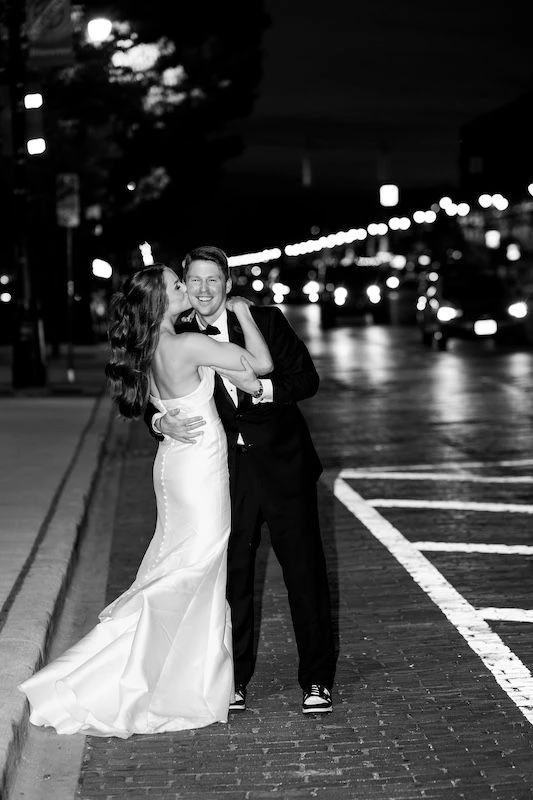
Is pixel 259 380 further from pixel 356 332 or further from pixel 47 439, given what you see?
pixel 356 332

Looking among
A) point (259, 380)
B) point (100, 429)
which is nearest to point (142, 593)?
point (259, 380)

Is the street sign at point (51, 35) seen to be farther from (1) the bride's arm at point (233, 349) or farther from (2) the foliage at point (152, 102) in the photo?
(1) the bride's arm at point (233, 349)

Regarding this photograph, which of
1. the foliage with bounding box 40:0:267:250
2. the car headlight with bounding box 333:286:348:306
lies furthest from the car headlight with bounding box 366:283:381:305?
the foliage with bounding box 40:0:267:250

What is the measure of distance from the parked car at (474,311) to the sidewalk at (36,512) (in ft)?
47.5

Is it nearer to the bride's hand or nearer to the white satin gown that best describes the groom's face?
the bride's hand

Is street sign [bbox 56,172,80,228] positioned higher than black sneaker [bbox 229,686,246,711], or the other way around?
street sign [bbox 56,172,80,228]

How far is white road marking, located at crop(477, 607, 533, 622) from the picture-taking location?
774cm

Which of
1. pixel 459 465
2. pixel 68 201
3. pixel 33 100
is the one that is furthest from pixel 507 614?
pixel 68 201

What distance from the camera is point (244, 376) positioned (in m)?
5.75

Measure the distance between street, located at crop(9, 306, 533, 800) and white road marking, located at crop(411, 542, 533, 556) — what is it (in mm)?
21

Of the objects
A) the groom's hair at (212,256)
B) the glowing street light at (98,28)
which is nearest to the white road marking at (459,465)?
the groom's hair at (212,256)

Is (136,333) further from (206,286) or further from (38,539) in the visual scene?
(38,539)

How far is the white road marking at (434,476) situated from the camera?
13.1 metres

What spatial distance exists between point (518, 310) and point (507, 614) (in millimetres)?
27709
